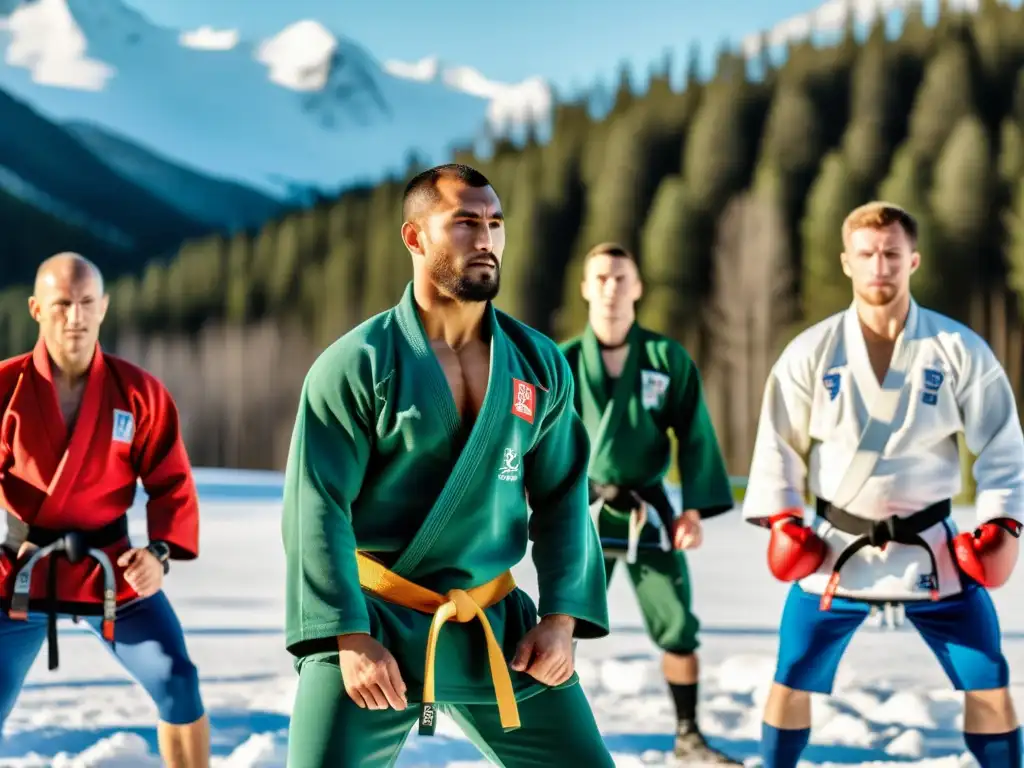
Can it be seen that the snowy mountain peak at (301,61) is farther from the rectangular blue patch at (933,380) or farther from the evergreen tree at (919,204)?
the rectangular blue patch at (933,380)

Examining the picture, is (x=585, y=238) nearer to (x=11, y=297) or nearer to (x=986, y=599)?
(x=11, y=297)

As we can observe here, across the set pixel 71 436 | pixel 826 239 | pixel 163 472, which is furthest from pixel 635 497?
pixel 826 239

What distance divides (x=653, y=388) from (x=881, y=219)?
3.88 feet

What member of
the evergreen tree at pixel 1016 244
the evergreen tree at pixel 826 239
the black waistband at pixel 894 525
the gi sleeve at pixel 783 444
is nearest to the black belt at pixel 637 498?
the gi sleeve at pixel 783 444

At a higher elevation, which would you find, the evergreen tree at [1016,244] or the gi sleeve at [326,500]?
the evergreen tree at [1016,244]

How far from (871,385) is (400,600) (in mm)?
1507

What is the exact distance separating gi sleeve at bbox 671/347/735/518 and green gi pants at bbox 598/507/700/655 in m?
0.18

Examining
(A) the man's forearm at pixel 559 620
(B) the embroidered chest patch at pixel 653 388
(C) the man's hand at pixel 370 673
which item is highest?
(B) the embroidered chest patch at pixel 653 388

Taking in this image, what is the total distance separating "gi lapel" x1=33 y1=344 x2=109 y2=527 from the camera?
3031mm

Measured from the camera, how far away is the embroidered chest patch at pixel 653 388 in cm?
404

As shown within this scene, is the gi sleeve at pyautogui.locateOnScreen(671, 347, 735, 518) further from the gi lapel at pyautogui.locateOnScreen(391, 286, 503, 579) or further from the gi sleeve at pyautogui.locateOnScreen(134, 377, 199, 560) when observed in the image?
the gi lapel at pyautogui.locateOnScreen(391, 286, 503, 579)

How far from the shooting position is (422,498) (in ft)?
6.48

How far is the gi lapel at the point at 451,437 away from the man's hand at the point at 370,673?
16cm

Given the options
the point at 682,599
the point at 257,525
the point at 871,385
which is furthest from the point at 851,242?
the point at 257,525
